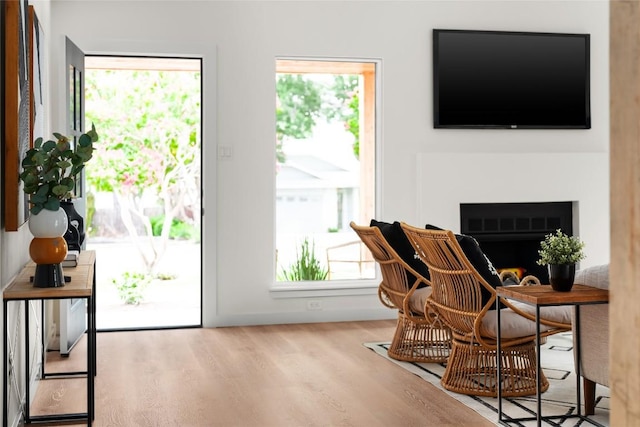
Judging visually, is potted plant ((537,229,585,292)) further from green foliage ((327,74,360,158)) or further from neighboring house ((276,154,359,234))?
green foliage ((327,74,360,158))

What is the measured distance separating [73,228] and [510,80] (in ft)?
13.2

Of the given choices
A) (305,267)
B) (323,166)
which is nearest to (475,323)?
(305,267)

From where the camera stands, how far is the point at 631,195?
1341 mm

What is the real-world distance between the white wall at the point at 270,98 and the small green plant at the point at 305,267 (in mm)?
217

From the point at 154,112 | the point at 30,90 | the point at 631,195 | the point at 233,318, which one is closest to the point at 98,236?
the point at 154,112

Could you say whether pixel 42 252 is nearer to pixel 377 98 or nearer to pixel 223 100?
pixel 223 100

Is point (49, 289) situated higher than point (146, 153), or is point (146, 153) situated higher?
point (146, 153)

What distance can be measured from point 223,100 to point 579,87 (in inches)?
125

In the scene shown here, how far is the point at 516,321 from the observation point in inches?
158

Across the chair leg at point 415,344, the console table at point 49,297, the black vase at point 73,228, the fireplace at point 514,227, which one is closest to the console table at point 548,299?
the chair leg at point 415,344

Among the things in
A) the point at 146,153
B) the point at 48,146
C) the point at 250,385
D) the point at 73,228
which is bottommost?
the point at 250,385

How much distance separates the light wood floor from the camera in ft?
12.4

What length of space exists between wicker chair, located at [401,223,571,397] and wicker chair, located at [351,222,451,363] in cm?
52

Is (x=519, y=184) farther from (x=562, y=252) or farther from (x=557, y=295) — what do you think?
(x=557, y=295)
